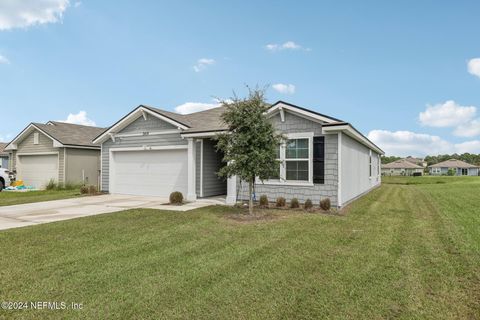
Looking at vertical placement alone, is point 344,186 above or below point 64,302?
above

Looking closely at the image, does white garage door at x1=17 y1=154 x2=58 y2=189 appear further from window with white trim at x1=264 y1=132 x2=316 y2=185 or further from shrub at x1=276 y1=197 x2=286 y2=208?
window with white trim at x1=264 y1=132 x2=316 y2=185

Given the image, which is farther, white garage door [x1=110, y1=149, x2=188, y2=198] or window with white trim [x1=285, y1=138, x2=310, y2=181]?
white garage door [x1=110, y1=149, x2=188, y2=198]

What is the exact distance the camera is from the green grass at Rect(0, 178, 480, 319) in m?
3.15

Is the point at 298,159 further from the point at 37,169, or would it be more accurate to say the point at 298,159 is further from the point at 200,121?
the point at 37,169

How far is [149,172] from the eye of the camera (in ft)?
46.4

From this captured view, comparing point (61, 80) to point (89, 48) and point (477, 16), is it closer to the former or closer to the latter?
point (89, 48)

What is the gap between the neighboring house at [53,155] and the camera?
697 inches

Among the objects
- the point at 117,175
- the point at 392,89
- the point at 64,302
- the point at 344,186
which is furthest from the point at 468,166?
the point at 64,302

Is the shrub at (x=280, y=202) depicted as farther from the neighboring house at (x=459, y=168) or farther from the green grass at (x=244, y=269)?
the neighboring house at (x=459, y=168)

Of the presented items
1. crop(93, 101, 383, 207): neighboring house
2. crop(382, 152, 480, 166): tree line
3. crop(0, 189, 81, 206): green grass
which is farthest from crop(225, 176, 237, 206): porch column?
crop(382, 152, 480, 166): tree line

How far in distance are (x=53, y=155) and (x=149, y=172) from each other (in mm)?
8908

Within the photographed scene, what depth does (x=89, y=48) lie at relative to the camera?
14797 millimetres

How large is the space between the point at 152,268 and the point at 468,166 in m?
85.4

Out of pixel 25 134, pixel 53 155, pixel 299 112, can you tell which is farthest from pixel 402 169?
pixel 25 134
